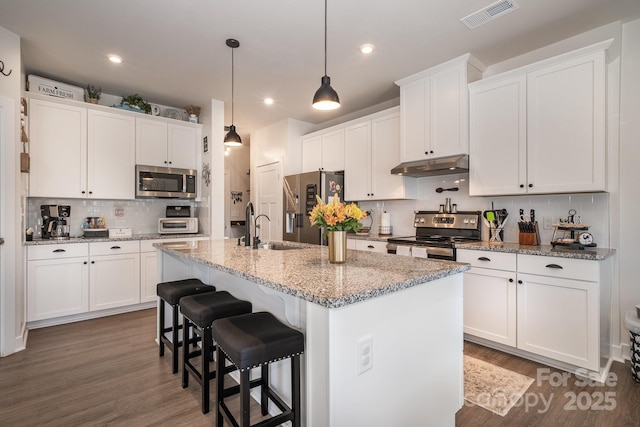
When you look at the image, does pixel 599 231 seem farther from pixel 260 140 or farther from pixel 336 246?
pixel 260 140

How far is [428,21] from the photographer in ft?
8.39

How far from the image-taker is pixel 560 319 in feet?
7.82

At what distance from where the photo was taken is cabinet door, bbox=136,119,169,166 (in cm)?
415

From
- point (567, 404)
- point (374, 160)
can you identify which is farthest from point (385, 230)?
point (567, 404)

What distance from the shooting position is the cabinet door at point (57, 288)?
10.7 ft

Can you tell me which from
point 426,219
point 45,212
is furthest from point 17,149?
point 426,219

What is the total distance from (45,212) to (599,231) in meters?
5.54

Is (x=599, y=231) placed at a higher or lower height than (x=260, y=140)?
lower

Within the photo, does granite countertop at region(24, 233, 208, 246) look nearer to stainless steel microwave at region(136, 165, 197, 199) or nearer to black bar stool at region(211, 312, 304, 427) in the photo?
stainless steel microwave at region(136, 165, 197, 199)

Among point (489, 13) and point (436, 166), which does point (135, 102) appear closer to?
point (436, 166)

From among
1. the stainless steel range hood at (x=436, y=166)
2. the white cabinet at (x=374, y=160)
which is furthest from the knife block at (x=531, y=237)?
the white cabinet at (x=374, y=160)

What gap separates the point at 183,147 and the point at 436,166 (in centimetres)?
336

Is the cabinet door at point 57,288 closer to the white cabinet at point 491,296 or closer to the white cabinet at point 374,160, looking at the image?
the white cabinet at point 374,160

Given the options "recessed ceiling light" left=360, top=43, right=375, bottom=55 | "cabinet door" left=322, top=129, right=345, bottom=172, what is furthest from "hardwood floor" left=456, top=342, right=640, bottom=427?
"cabinet door" left=322, top=129, right=345, bottom=172
